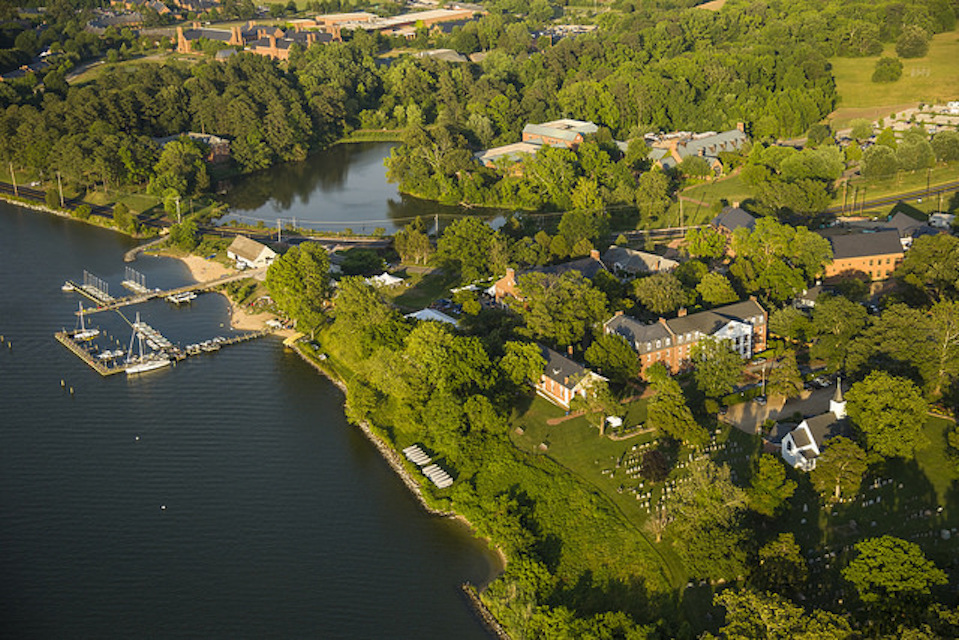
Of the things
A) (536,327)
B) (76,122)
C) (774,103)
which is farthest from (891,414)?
(76,122)

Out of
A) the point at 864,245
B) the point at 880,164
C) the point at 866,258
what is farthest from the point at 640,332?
the point at 880,164

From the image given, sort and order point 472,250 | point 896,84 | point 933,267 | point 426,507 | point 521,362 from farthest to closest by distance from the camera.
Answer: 1. point 896,84
2. point 472,250
3. point 933,267
4. point 521,362
5. point 426,507

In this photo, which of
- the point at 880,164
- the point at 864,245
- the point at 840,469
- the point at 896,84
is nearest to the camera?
the point at 840,469

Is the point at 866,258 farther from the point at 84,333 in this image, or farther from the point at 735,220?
the point at 84,333

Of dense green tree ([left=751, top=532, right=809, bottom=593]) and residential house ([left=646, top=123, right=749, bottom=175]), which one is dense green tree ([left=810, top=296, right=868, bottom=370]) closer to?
dense green tree ([left=751, top=532, right=809, bottom=593])

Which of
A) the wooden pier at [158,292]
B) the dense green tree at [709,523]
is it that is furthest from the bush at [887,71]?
the dense green tree at [709,523]

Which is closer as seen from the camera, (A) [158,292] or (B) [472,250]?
(A) [158,292]

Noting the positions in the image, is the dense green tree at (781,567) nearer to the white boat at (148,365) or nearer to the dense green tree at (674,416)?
the dense green tree at (674,416)
